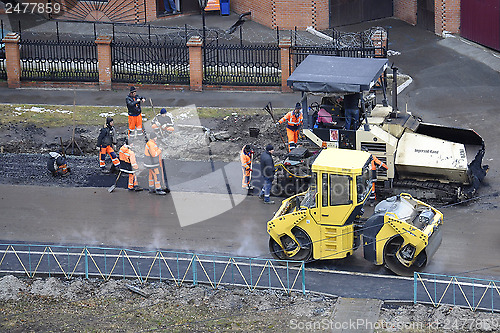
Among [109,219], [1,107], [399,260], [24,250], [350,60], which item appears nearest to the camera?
[399,260]

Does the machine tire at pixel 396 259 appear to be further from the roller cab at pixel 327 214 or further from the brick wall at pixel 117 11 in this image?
the brick wall at pixel 117 11

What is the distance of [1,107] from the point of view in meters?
30.4

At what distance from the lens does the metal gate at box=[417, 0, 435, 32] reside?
3700 centimetres

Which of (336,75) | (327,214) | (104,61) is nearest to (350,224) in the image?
(327,214)

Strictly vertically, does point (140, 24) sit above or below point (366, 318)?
above

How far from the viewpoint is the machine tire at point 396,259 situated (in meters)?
17.8

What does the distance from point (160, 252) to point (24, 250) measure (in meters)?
3.29

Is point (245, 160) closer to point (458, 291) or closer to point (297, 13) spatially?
point (458, 291)

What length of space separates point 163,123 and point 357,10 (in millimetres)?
15168

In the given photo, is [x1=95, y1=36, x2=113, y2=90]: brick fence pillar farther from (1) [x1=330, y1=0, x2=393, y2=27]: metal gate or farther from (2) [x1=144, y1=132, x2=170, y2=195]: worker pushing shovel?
(1) [x1=330, y1=0, x2=393, y2=27]: metal gate

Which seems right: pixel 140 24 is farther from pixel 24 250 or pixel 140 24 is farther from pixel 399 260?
pixel 399 260

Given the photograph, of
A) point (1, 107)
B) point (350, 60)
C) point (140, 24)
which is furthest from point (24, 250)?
point (140, 24)

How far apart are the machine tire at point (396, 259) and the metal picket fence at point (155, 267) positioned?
1733 millimetres

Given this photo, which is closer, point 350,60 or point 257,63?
point 350,60
